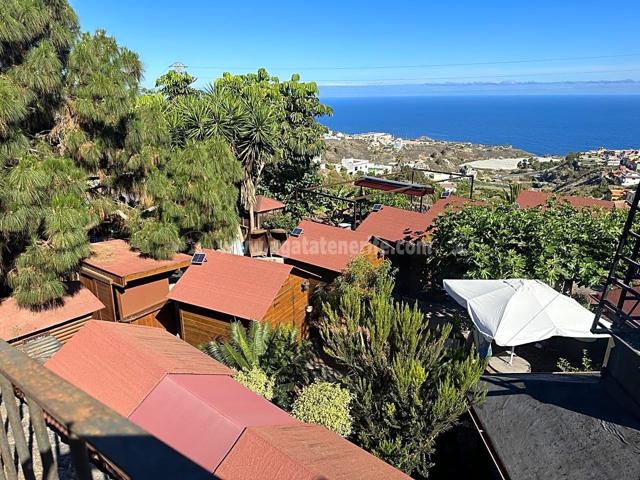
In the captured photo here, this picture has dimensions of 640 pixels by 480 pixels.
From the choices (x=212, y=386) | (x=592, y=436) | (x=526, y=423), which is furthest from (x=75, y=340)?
(x=592, y=436)

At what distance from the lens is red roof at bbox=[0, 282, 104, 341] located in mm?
8391

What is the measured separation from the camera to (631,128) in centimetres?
16162

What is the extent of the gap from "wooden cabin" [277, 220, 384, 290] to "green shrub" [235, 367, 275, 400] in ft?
15.5

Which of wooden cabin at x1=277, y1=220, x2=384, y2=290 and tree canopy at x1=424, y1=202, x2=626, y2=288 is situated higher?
tree canopy at x1=424, y1=202, x2=626, y2=288

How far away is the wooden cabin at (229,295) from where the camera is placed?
9.97 metres

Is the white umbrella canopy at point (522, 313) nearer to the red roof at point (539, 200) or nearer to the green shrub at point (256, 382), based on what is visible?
the green shrub at point (256, 382)

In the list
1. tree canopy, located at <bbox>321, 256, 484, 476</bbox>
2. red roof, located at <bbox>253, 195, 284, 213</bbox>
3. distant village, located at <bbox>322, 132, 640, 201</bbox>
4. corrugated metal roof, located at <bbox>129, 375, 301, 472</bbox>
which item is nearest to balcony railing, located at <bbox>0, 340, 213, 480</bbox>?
corrugated metal roof, located at <bbox>129, 375, 301, 472</bbox>

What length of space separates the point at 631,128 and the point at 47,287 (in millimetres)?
200333

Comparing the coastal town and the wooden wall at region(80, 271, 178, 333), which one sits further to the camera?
the wooden wall at region(80, 271, 178, 333)

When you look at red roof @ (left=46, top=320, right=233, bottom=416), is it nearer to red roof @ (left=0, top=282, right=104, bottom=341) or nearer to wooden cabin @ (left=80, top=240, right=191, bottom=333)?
red roof @ (left=0, top=282, right=104, bottom=341)

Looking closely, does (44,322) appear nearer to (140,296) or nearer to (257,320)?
(140,296)

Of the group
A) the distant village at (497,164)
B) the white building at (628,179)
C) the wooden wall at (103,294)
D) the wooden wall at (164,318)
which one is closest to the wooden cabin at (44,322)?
the wooden wall at (103,294)

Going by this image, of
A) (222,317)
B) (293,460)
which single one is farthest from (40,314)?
(293,460)

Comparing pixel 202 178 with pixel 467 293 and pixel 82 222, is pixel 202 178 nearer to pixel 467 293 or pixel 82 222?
pixel 82 222
